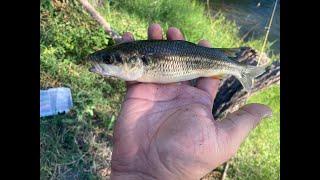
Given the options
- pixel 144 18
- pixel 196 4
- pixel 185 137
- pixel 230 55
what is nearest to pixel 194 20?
pixel 196 4

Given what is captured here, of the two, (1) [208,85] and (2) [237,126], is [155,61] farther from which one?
(2) [237,126]

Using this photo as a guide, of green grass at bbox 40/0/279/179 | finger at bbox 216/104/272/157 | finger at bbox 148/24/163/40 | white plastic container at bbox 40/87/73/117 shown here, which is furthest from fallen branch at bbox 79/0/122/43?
finger at bbox 216/104/272/157

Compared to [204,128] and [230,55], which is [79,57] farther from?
[204,128]

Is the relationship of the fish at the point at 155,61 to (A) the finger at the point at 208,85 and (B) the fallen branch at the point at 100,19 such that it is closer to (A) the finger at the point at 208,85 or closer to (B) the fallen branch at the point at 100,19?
(A) the finger at the point at 208,85

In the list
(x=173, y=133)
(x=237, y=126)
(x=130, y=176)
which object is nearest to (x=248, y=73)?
(x=237, y=126)

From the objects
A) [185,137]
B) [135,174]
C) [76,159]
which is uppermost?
[185,137]

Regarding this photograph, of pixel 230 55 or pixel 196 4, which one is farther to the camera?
pixel 196 4
